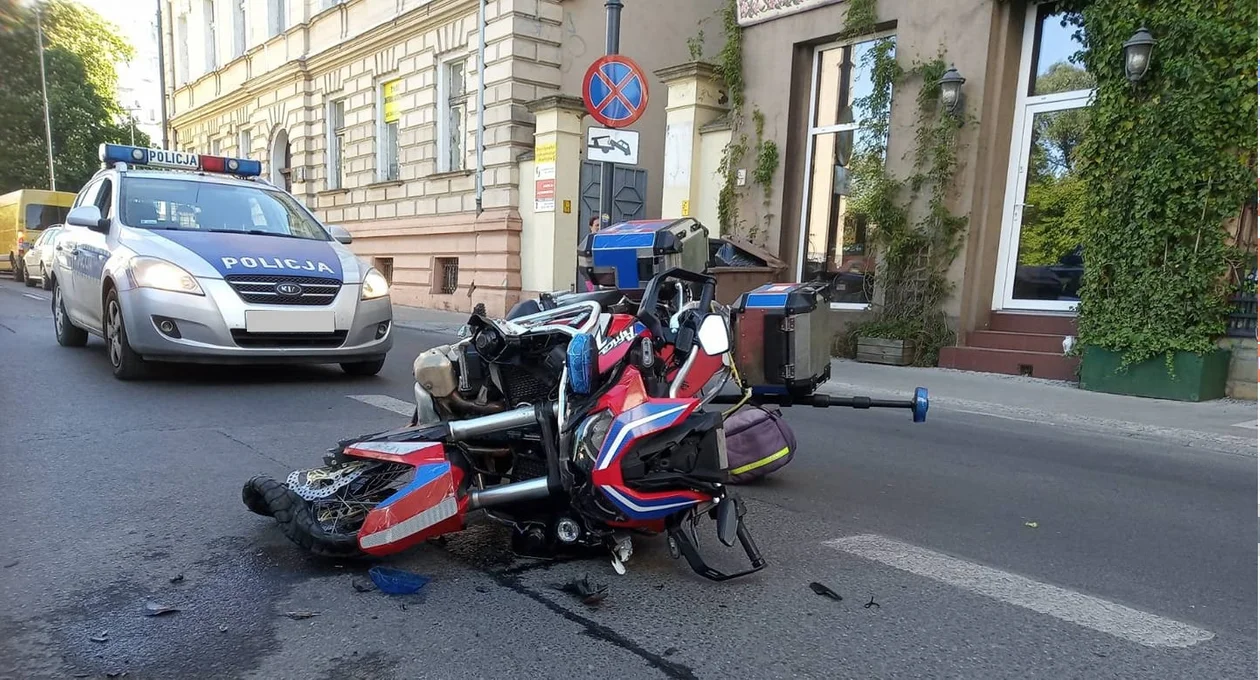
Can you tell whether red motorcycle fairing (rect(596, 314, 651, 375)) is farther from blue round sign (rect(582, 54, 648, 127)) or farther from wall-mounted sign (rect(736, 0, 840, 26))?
wall-mounted sign (rect(736, 0, 840, 26))

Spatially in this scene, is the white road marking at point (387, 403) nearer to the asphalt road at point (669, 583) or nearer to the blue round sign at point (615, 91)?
the asphalt road at point (669, 583)

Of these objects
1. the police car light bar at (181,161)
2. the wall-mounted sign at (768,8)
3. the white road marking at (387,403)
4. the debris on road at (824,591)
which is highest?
the wall-mounted sign at (768,8)

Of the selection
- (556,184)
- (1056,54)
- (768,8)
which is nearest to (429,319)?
(556,184)

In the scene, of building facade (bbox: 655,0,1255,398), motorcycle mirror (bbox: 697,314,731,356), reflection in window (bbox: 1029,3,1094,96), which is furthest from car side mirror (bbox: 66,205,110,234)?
reflection in window (bbox: 1029,3,1094,96)

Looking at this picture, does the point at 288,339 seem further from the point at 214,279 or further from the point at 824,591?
the point at 824,591

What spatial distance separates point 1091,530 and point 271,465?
4246mm

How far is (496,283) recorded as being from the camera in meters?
16.1

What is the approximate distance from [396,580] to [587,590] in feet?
2.29

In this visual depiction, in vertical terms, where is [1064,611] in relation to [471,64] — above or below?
below

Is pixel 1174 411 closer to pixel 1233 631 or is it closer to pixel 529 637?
pixel 1233 631

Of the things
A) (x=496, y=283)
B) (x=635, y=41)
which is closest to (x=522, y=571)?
(x=496, y=283)

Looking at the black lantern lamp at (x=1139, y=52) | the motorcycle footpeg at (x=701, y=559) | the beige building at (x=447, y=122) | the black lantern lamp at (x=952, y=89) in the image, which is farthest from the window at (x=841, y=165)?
the motorcycle footpeg at (x=701, y=559)

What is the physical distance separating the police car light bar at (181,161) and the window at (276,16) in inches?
649

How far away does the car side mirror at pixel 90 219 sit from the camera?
23.2 feet
